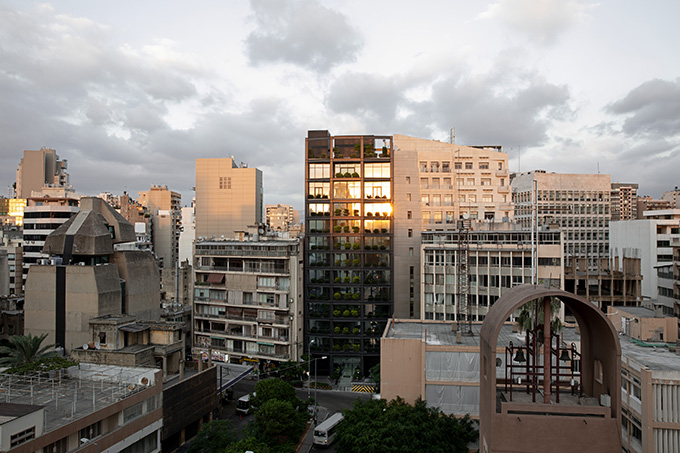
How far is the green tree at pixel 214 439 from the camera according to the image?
124ft

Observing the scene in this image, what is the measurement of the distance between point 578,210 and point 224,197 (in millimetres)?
82570

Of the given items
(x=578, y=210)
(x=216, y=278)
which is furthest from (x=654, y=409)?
(x=578, y=210)

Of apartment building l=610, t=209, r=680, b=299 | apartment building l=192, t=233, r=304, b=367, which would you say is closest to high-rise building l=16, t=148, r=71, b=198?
apartment building l=192, t=233, r=304, b=367

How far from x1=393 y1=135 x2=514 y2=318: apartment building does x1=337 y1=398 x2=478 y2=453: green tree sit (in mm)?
38885

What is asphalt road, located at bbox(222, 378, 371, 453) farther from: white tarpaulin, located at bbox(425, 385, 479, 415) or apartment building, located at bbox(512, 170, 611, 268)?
apartment building, located at bbox(512, 170, 611, 268)

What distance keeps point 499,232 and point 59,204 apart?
255 ft

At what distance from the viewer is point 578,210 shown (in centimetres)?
9812

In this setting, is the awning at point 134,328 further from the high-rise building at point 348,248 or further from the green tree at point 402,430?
the high-rise building at point 348,248

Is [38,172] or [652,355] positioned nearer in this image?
[652,355]

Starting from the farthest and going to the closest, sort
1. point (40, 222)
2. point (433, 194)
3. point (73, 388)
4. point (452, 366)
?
point (40, 222), point (433, 194), point (452, 366), point (73, 388)

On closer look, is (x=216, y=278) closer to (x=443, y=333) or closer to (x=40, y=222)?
(x=40, y=222)

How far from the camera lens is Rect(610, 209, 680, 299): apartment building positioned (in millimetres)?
77500

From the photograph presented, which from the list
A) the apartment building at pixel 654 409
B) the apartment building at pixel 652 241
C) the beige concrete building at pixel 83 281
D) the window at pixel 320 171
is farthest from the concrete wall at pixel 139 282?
the apartment building at pixel 652 241

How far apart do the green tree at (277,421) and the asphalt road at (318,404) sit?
2632 millimetres
